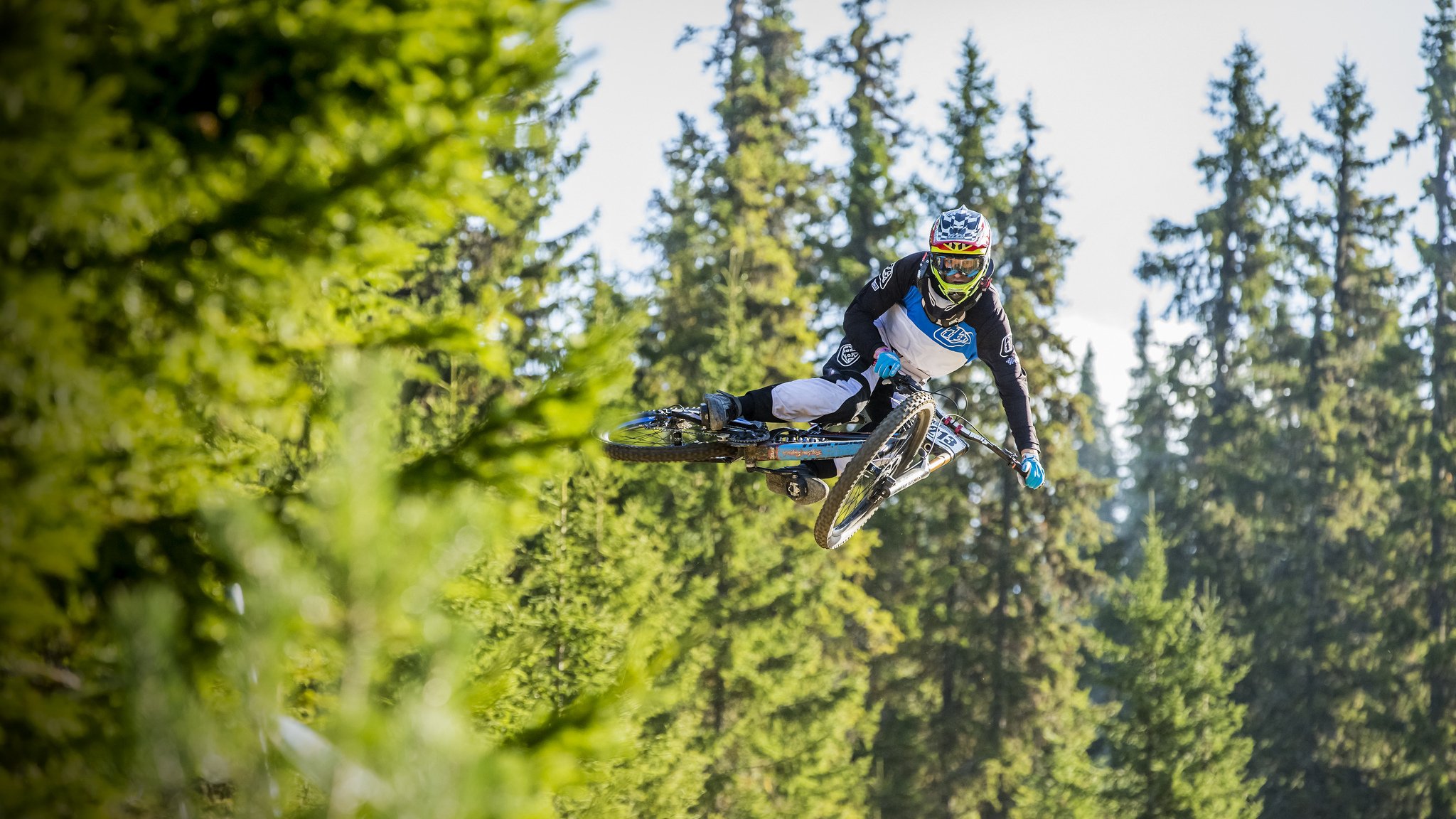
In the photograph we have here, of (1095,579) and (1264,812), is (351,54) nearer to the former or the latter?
(1095,579)

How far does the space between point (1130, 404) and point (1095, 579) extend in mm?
15066

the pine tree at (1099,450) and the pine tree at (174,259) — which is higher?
the pine tree at (1099,450)

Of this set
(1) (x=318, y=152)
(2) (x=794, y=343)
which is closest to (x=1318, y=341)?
(2) (x=794, y=343)

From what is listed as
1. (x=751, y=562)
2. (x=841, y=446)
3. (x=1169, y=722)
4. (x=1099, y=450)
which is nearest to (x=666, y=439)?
(x=841, y=446)

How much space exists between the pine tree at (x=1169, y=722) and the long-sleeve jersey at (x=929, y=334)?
46.4 ft

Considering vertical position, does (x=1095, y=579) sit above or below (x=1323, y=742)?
above

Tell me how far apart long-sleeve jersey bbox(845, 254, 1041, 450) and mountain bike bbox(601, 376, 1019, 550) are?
24 cm

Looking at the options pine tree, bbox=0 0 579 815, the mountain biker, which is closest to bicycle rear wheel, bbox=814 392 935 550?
the mountain biker

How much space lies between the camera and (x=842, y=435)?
8.40 meters

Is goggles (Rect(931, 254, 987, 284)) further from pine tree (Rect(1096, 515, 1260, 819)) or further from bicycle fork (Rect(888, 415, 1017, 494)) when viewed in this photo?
pine tree (Rect(1096, 515, 1260, 819))

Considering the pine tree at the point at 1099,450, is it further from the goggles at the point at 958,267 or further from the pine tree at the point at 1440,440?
the goggles at the point at 958,267

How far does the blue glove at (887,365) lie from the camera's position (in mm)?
8062

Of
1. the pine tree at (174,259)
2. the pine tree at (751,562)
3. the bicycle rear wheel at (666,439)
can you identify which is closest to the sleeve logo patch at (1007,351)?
the bicycle rear wheel at (666,439)

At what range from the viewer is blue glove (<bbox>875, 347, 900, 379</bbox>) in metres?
8.06
